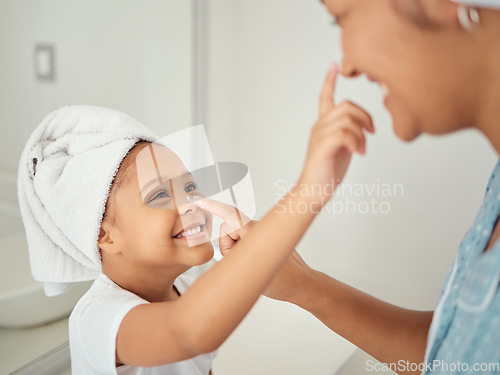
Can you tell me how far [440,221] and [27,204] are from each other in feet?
1.93

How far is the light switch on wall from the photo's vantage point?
30.2 inches

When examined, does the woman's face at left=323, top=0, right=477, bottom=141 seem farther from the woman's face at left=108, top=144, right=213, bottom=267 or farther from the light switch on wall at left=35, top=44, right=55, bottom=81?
the light switch on wall at left=35, top=44, right=55, bottom=81

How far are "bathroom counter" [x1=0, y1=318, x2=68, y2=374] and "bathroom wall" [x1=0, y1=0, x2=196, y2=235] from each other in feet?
0.73

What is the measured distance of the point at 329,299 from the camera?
558mm

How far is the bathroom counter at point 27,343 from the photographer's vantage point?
0.81 m

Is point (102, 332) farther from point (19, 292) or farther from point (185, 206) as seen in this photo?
point (19, 292)

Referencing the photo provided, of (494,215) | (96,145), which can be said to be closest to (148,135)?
(96,145)

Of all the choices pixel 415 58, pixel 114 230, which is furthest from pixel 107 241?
pixel 415 58

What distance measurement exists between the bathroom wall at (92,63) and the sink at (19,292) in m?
0.07

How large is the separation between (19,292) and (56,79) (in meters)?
0.37

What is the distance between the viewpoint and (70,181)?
57 centimetres

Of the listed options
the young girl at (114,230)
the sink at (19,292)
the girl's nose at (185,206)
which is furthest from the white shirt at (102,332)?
the sink at (19,292)

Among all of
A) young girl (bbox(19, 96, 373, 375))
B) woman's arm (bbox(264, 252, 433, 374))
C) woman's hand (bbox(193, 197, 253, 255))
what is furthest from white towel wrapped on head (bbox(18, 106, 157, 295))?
woman's arm (bbox(264, 252, 433, 374))

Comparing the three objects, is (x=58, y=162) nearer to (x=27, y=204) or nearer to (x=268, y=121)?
(x=27, y=204)
